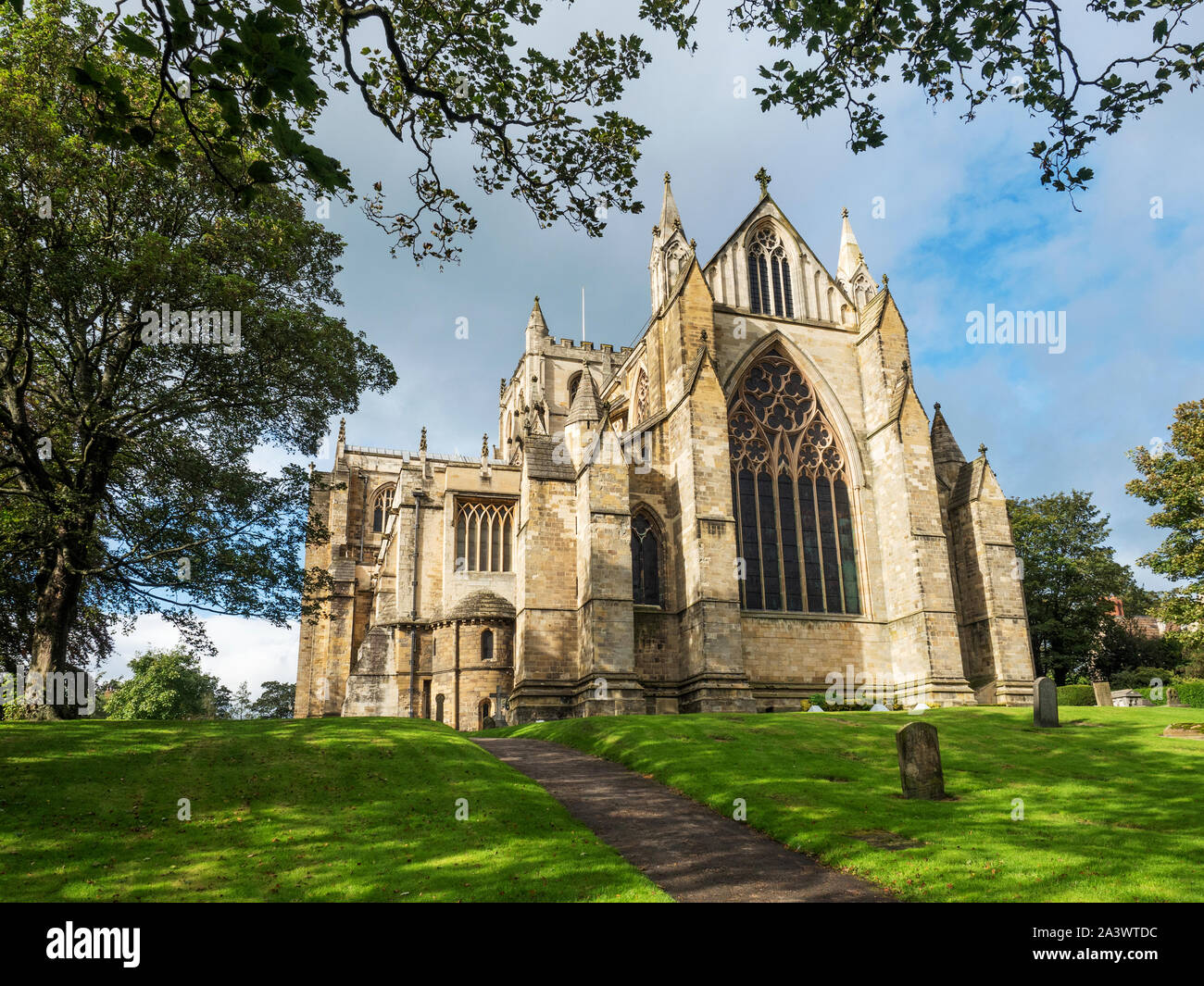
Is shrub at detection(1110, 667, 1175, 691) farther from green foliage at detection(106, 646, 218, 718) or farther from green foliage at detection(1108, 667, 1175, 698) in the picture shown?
green foliage at detection(106, 646, 218, 718)

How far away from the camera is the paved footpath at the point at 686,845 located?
30.5 feet

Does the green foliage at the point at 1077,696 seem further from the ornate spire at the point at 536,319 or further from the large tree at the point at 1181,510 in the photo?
the ornate spire at the point at 536,319

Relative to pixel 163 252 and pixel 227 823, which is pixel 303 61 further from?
pixel 163 252

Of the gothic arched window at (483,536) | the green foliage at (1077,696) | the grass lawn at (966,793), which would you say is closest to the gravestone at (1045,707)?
the grass lawn at (966,793)

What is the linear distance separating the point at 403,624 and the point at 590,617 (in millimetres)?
11809

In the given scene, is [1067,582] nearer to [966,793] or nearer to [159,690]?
[966,793]

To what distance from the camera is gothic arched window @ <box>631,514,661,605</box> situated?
28297 mm

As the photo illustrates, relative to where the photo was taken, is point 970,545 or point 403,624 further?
point 403,624

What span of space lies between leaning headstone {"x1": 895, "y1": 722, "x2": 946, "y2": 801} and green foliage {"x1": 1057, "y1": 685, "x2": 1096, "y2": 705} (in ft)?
60.3

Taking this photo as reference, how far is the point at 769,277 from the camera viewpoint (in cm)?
3328

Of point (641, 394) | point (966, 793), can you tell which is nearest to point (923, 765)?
point (966, 793)
